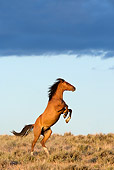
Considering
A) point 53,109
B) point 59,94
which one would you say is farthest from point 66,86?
point 53,109

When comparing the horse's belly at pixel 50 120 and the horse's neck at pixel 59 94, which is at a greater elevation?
the horse's neck at pixel 59 94

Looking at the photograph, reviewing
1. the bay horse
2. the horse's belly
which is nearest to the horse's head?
the bay horse

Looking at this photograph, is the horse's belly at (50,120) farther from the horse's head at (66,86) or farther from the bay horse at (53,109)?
the horse's head at (66,86)

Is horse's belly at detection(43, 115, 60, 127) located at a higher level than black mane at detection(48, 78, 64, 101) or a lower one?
lower

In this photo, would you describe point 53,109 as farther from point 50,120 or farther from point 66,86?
point 66,86

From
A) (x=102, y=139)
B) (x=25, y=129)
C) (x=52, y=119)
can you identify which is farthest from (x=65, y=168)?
(x=102, y=139)

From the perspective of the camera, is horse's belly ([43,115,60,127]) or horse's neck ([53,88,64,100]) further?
horse's neck ([53,88,64,100])

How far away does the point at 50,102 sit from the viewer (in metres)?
12.8

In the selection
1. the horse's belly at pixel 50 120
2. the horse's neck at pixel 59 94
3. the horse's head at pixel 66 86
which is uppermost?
the horse's head at pixel 66 86

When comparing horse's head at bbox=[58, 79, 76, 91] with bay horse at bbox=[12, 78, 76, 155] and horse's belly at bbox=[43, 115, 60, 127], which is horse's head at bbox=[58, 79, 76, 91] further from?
horse's belly at bbox=[43, 115, 60, 127]

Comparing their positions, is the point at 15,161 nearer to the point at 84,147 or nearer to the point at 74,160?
the point at 74,160

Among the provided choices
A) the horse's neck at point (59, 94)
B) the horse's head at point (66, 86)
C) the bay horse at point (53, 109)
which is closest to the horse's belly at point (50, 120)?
the bay horse at point (53, 109)

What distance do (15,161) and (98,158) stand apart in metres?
3.01

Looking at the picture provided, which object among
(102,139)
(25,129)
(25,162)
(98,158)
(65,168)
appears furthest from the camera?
(102,139)
